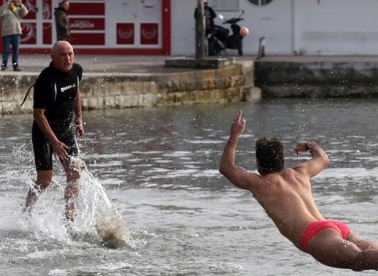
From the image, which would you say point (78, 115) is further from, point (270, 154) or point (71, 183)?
point (270, 154)

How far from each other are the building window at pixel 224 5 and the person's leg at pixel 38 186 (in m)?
25.8

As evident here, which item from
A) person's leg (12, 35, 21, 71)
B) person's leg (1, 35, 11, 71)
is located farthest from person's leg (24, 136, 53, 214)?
person's leg (1, 35, 11, 71)

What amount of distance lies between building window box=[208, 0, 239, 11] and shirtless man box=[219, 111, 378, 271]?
28.2m

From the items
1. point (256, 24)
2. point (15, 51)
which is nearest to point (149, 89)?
point (15, 51)

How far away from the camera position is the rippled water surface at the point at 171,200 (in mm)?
11148

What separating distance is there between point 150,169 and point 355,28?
2216cm

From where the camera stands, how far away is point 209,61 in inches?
1159

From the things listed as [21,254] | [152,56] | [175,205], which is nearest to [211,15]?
[152,56]

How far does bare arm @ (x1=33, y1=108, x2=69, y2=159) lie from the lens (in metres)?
12.1

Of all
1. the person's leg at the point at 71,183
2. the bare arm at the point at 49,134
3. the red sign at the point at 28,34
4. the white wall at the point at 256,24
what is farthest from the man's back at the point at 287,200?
the red sign at the point at 28,34

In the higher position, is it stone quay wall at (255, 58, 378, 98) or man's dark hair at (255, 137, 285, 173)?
man's dark hair at (255, 137, 285, 173)

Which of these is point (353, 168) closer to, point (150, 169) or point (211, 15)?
point (150, 169)

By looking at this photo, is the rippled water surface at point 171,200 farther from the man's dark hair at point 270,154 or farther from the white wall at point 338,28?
the white wall at point 338,28

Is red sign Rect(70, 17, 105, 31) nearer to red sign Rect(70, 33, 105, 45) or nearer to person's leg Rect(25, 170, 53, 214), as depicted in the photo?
red sign Rect(70, 33, 105, 45)
